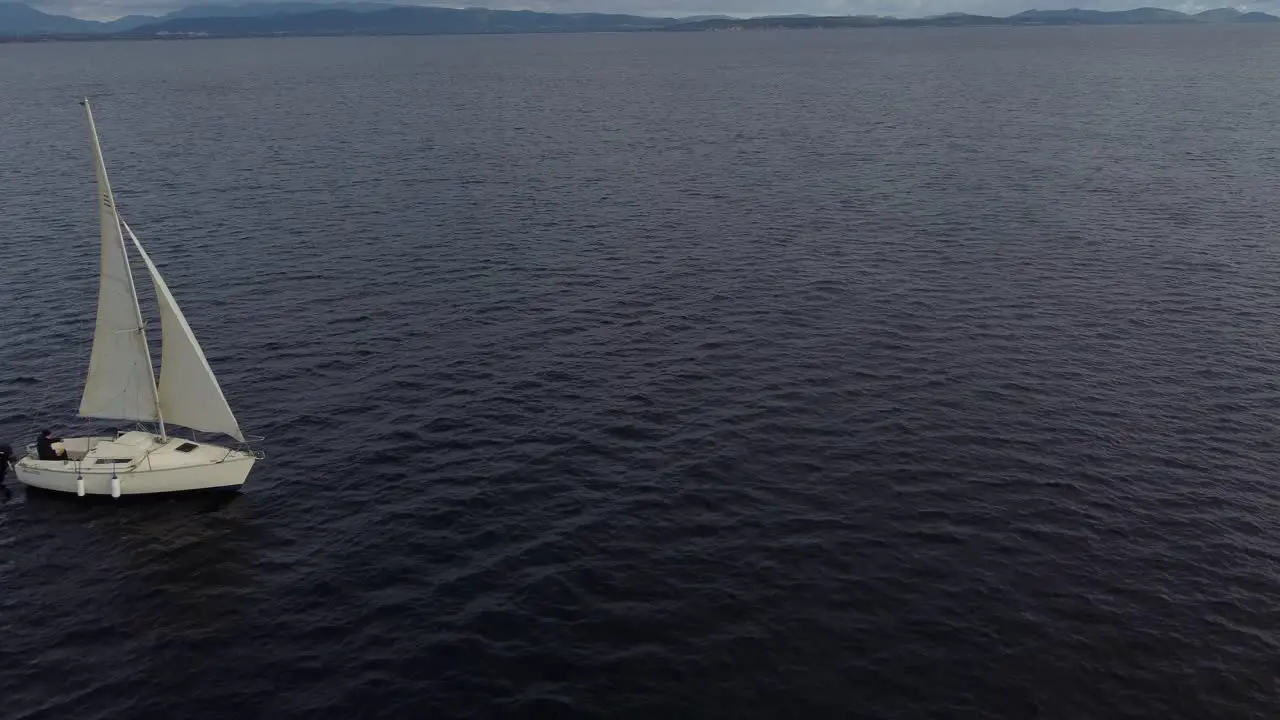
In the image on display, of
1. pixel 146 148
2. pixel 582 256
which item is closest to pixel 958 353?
pixel 582 256

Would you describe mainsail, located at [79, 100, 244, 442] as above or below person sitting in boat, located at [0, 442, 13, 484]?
above

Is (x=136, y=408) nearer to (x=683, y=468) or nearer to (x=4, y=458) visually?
(x=4, y=458)

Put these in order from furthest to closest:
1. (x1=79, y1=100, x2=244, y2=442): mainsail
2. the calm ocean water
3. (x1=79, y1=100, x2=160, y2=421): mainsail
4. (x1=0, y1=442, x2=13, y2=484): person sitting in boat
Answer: (x1=0, y1=442, x2=13, y2=484): person sitting in boat < (x1=79, y1=100, x2=244, y2=442): mainsail < (x1=79, y1=100, x2=160, y2=421): mainsail < the calm ocean water

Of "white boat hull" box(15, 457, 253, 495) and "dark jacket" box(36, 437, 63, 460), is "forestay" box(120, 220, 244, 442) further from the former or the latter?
"dark jacket" box(36, 437, 63, 460)

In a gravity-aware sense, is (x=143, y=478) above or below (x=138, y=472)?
below

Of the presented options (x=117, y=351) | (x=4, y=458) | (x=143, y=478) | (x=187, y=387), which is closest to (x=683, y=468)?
(x=187, y=387)

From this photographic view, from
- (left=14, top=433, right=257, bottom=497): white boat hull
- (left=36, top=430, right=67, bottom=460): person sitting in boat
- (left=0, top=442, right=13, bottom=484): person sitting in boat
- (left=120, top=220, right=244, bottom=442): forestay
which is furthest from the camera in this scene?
(left=0, top=442, right=13, bottom=484): person sitting in boat

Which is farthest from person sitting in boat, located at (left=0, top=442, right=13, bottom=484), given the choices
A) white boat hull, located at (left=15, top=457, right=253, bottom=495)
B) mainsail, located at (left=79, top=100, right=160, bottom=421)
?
mainsail, located at (left=79, top=100, right=160, bottom=421)

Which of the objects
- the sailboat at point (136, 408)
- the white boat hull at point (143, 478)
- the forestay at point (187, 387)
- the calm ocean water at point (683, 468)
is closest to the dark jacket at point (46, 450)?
the sailboat at point (136, 408)
